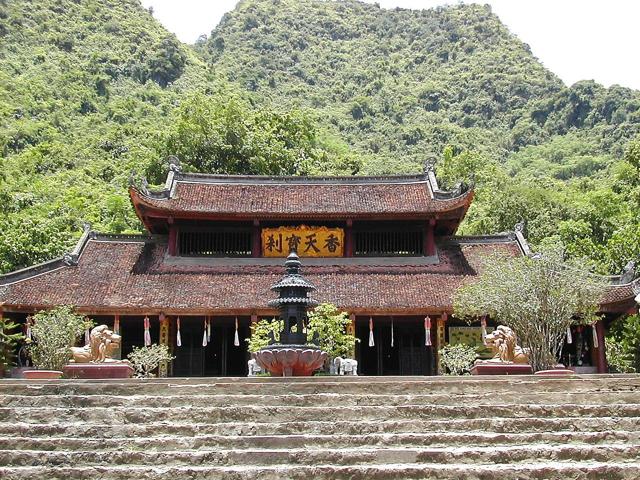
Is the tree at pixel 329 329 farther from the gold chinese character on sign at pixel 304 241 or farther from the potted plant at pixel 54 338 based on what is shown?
the potted plant at pixel 54 338

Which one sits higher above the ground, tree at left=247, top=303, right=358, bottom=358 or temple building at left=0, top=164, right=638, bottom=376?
temple building at left=0, top=164, right=638, bottom=376

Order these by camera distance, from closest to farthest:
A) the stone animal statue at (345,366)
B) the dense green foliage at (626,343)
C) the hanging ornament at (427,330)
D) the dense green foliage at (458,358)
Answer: the stone animal statue at (345,366)
the dense green foliage at (458,358)
the dense green foliage at (626,343)
the hanging ornament at (427,330)

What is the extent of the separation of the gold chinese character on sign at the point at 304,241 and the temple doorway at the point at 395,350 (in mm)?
2760

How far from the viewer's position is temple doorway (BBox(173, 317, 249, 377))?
24.2m

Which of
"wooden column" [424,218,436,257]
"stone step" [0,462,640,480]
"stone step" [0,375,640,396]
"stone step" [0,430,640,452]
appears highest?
"wooden column" [424,218,436,257]

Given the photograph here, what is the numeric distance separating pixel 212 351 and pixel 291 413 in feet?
52.4

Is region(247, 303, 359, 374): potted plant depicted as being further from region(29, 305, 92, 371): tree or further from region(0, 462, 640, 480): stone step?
region(0, 462, 640, 480): stone step

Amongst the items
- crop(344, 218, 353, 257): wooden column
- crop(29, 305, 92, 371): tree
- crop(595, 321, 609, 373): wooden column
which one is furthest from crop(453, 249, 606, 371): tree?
crop(29, 305, 92, 371): tree

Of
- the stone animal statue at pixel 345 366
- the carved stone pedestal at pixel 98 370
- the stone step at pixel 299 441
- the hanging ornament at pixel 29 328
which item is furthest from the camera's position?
the hanging ornament at pixel 29 328

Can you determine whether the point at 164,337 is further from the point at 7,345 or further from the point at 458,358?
the point at 458,358

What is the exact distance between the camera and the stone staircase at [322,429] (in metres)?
8.10

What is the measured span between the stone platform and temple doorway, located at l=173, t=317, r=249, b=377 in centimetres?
891

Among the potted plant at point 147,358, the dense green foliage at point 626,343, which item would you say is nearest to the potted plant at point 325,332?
the potted plant at point 147,358

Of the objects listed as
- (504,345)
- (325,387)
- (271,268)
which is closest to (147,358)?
(271,268)
